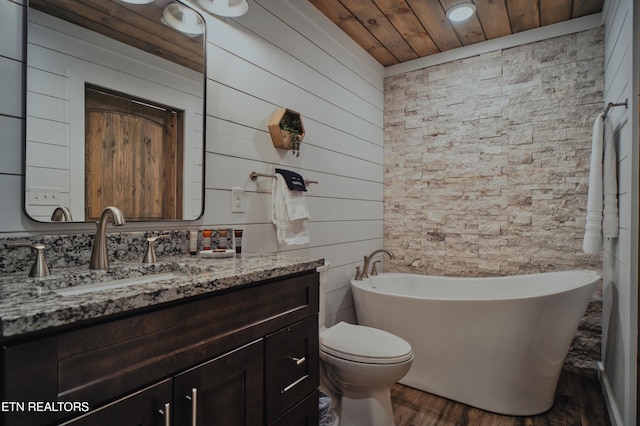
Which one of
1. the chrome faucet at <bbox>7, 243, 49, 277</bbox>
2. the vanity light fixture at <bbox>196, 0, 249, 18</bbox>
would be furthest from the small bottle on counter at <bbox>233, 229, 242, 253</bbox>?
the vanity light fixture at <bbox>196, 0, 249, 18</bbox>

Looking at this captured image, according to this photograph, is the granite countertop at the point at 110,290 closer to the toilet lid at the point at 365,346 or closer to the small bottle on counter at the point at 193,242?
the small bottle on counter at the point at 193,242

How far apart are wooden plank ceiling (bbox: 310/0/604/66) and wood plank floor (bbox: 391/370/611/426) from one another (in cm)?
259

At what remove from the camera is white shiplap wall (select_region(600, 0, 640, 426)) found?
162 cm

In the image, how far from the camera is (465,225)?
2924 mm

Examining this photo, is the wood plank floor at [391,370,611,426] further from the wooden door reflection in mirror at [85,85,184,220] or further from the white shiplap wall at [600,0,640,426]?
the wooden door reflection in mirror at [85,85,184,220]

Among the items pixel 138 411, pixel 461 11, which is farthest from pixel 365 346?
pixel 461 11

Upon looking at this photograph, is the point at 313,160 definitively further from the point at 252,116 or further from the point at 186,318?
the point at 186,318

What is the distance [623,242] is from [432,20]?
6.13 feet

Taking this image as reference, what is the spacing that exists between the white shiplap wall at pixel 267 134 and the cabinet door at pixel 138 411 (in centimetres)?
71

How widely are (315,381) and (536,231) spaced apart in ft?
7.11

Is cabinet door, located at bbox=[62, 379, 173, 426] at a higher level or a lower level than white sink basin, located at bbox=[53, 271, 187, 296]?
lower

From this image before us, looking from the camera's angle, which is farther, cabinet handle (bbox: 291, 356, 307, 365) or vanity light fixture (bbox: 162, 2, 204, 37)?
vanity light fixture (bbox: 162, 2, 204, 37)

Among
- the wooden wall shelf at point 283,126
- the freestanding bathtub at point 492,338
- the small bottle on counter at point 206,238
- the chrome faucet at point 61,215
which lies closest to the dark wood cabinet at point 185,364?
the small bottle on counter at point 206,238

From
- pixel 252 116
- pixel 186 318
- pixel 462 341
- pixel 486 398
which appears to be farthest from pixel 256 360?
pixel 486 398
